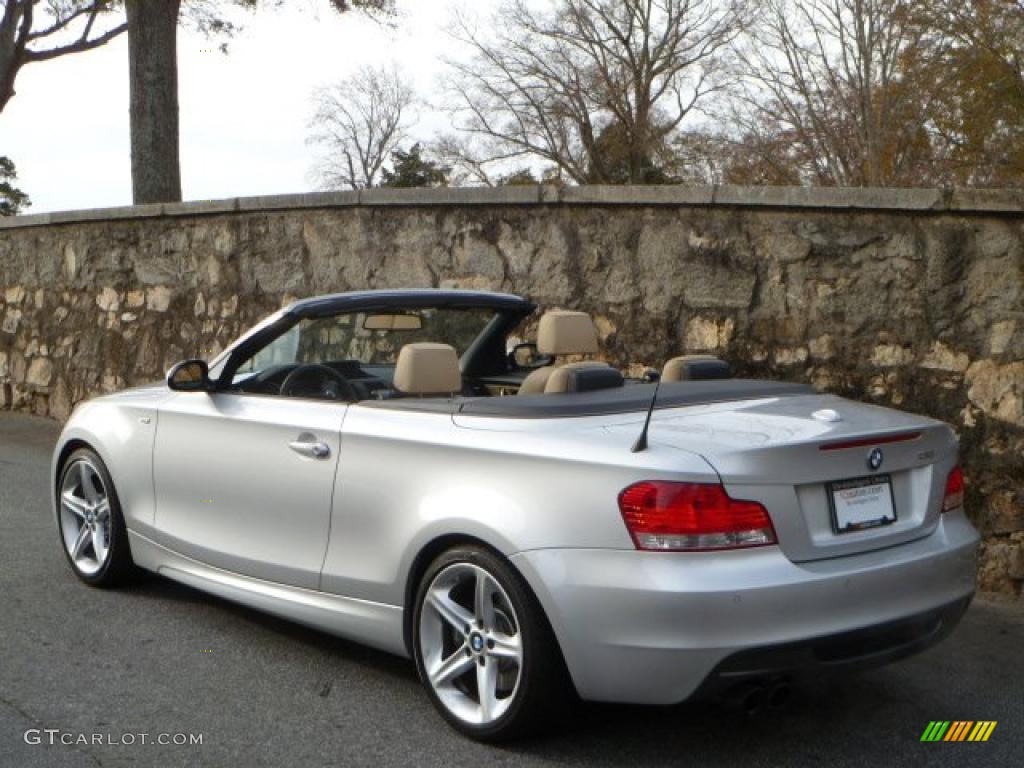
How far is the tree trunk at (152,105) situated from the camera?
47.1 feet

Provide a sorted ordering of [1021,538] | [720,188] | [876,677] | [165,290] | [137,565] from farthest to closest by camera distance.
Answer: [165,290] → [720,188] → [1021,538] → [137,565] → [876,677]

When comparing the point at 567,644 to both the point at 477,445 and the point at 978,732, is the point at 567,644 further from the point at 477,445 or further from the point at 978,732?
the point at 978,732

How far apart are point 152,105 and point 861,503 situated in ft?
39.2

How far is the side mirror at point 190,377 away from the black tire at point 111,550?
67cm

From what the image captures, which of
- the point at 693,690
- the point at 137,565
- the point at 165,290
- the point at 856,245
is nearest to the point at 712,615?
the point at 693,690

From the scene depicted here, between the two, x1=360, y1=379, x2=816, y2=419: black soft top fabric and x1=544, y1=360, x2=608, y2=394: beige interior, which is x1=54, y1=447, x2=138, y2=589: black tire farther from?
x1=544, y1=360, x2=608, y2=394: beige interior

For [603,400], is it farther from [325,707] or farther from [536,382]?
[325,707]

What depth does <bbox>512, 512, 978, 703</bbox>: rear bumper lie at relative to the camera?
3.61 metres

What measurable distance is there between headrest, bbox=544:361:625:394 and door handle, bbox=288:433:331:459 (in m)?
0.80

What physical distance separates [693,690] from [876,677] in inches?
58.6

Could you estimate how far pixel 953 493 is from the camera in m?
4.36

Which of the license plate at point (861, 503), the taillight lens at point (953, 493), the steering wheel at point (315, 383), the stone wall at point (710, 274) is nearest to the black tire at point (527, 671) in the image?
the license plate at point (861, 503)

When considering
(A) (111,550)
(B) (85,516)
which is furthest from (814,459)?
(B) (85,516)

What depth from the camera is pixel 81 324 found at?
12.1 metres
